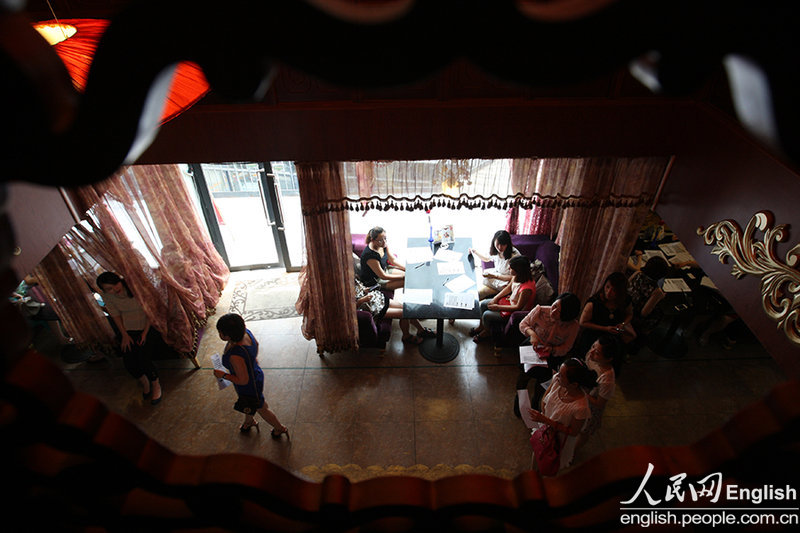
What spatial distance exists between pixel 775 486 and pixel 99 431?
1.08 m

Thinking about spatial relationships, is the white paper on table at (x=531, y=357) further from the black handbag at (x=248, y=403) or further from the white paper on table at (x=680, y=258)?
the black handbag at (x=248, y=403)

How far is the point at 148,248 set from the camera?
201 inches

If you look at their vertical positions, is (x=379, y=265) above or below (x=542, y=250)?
above

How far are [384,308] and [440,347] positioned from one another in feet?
2.93

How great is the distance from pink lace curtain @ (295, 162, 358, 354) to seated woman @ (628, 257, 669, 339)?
125 inches

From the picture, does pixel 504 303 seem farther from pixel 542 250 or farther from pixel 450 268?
pixel 542 250

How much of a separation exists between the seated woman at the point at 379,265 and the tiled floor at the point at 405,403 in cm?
82

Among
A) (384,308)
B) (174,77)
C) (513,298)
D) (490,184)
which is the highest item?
(174,77)

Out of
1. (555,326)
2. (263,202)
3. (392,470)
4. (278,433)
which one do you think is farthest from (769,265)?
(263,202)

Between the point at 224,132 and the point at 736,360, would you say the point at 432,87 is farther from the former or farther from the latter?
the point at 736,360

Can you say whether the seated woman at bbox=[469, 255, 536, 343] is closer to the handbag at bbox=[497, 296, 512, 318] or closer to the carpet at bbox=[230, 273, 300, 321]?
the handbag at bbox=[497, 296, 512, 318]

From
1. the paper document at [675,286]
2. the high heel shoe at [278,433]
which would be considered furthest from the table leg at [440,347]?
the paper document at [675,286]

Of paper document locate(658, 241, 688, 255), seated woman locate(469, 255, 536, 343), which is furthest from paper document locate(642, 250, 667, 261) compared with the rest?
seated woman locate(469, 255, 536, 343)

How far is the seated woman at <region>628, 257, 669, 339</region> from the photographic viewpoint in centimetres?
457
